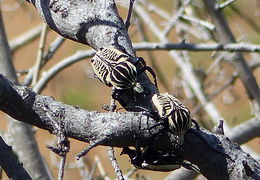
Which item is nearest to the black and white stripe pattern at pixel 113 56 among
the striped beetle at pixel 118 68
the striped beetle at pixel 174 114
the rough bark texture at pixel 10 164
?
the striped beetle at pixel 118 68

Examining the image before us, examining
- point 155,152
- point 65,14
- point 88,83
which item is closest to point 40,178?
point 65,14

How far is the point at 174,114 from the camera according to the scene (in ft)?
4.42

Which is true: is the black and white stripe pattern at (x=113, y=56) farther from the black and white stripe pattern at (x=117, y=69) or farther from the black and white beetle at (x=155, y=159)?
the black and white beetle at (x=155, y=159)

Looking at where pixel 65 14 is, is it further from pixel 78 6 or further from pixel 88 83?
pixel 88 83

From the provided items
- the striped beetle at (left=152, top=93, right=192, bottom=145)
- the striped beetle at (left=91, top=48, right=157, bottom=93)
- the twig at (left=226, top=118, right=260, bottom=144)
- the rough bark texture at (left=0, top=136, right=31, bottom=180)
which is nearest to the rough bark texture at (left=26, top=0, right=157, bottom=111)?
the striped beetle at (left=91, top=48, right=157, bottom=93)

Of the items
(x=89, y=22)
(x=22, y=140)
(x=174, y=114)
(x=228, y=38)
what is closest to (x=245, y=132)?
(x=228, y=38)

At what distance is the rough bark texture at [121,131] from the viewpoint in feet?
4.32

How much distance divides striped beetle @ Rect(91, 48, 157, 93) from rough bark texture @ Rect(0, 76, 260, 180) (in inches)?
4.8

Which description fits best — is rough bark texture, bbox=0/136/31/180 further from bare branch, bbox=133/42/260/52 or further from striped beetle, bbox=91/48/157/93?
bare branch, bbox=133/42/260/52

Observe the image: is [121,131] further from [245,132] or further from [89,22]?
[245,132]

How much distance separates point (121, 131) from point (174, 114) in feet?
0.37

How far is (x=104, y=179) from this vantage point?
298cm

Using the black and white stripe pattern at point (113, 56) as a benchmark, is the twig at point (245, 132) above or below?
above

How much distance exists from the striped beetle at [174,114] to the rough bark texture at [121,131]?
0.08 ft
